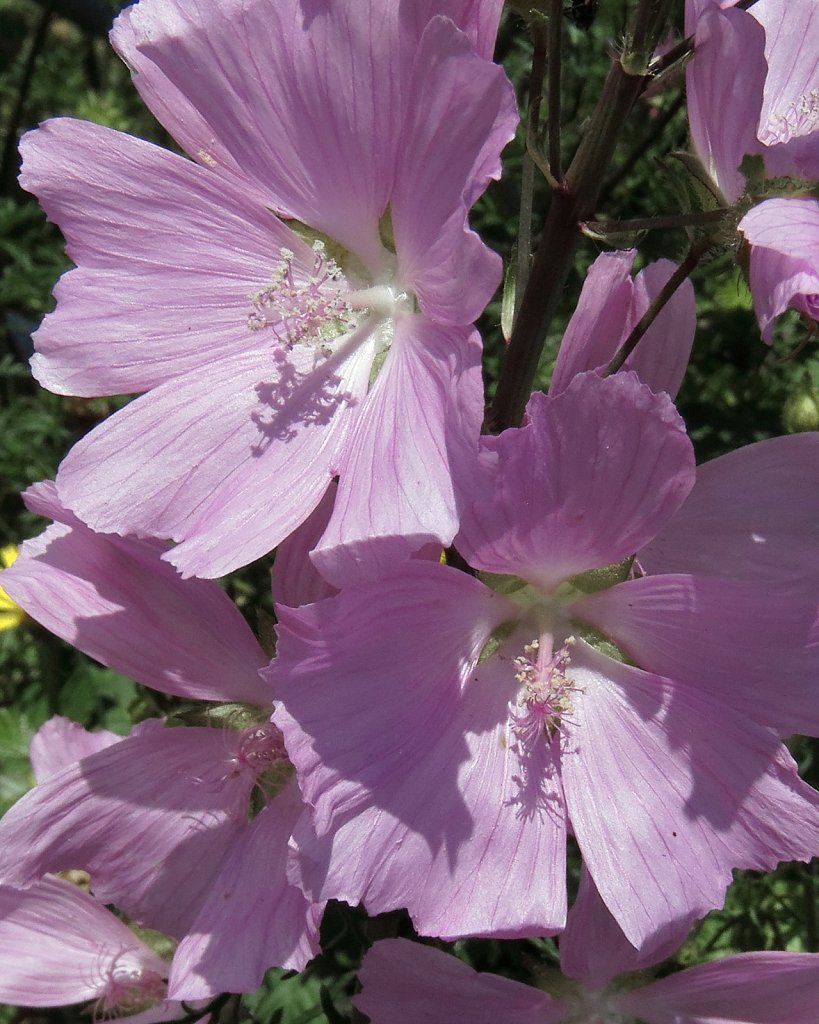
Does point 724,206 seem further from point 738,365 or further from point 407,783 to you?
point 738,365

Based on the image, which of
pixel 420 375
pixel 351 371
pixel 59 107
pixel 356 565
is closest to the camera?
pixel 356 565

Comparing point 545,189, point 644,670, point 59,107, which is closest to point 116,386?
point 644,670

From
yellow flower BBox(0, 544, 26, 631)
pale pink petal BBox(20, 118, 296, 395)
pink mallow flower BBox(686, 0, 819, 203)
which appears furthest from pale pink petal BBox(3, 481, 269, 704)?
yellow flower BBox(0, 544, 26, 631)

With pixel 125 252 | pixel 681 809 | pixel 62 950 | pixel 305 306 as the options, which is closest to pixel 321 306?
pixel 305 306

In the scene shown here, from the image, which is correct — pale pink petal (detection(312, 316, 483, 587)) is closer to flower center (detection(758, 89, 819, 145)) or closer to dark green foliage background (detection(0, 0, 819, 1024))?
flower center (detection(758, 89, 819, 145))

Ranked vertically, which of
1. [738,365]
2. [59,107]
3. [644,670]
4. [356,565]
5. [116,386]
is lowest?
[738,365]

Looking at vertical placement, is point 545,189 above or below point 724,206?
below
